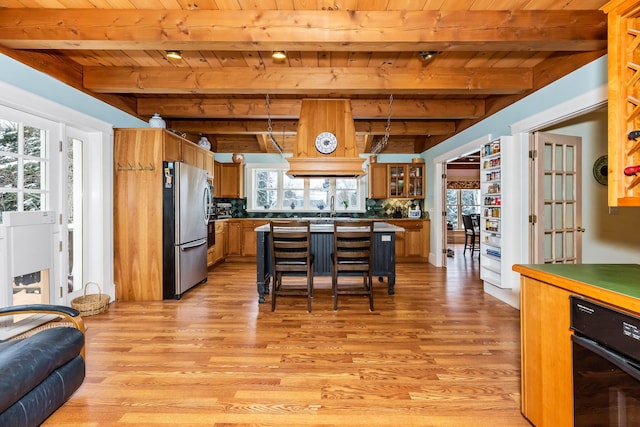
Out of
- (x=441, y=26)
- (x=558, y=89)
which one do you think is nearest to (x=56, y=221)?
(x=441, y=26)

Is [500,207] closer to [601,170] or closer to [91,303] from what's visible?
[601,170]

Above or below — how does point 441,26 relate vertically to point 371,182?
above

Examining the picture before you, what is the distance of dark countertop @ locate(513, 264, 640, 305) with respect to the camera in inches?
46.0

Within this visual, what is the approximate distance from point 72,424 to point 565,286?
2.46 m

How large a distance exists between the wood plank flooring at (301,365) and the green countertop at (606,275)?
33.5 inches

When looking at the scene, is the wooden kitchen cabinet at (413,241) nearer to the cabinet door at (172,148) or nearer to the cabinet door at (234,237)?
the cabinet door at (234,237)

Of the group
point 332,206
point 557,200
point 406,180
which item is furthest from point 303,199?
point 557,200

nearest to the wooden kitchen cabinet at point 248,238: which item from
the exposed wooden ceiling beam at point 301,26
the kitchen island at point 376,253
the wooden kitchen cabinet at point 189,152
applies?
the wooden kitchen cabinet at point 189,152

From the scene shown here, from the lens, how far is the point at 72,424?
166 cm

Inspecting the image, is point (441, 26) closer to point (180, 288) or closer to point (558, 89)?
point (558, 89)

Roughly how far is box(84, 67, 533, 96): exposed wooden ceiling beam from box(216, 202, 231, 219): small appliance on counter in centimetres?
306

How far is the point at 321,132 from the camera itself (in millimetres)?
3988

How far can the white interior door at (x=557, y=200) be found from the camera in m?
3.45

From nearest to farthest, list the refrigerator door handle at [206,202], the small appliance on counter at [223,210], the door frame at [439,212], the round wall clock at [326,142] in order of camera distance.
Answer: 1. the round wall clock at [326,142]
2. the refrigerator door handle at [206,202]
3. the door frame at [439,212]
4. the small appliance on counter at [223,210]
